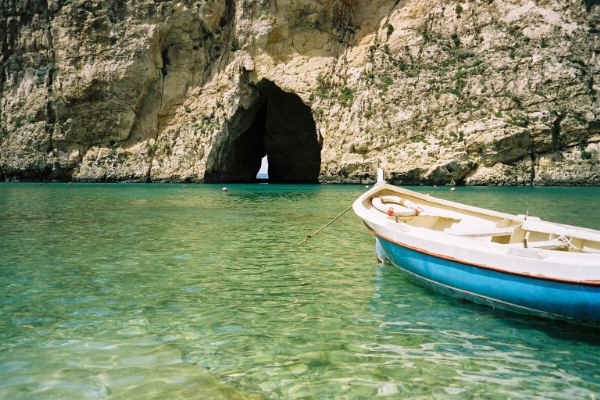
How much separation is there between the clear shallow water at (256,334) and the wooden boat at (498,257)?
1.00ft

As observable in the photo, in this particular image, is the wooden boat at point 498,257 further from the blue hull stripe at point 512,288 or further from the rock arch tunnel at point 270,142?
the rock arch tunnel at point 270,142

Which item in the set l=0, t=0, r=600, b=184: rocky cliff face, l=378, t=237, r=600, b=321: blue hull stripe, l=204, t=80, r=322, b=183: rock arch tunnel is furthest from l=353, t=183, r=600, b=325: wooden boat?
l=204, t=80, r=322, b=183: rock arch tunnel

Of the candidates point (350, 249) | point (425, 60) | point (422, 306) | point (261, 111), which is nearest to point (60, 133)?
point (261, 111)

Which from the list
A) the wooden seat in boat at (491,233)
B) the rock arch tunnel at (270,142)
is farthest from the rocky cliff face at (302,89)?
the wooden seat in boat at (491,233)

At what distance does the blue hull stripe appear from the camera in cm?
514

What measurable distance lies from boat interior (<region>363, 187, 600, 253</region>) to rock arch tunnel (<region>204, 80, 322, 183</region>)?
35.3 meters

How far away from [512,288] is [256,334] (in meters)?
3.00

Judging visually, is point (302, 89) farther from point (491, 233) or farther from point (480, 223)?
point (491, 233)

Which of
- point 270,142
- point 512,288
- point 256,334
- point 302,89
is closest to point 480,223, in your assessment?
point 512,288

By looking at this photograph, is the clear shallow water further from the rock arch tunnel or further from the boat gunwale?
the rock arch tunnel

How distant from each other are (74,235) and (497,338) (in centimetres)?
1062

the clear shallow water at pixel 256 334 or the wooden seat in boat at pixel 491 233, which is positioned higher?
the wooden seat in boat at pixel 491 233

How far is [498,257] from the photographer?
5734 millimetres

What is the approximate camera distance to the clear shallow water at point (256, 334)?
423 centimetres
